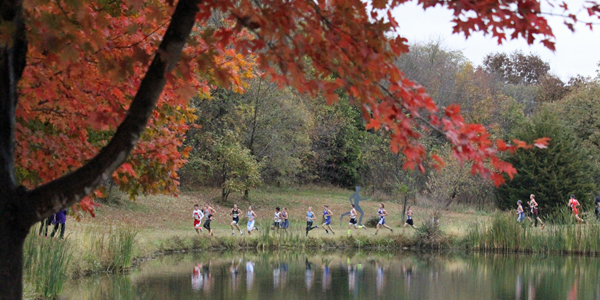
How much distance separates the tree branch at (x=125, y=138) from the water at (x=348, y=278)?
1017cm

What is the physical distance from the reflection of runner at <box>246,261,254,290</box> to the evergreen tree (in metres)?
17.5

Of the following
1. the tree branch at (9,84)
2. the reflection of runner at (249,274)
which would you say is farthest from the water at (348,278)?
the tree branch at (9,84)

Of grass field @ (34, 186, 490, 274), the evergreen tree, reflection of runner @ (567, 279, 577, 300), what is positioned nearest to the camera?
reflection of runner @ (567, 279, 577, 300)

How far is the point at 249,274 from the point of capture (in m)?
18.1

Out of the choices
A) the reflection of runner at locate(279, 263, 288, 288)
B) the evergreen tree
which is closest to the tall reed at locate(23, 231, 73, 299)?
the reflection of runner at locate(279, 263, 288, 288)

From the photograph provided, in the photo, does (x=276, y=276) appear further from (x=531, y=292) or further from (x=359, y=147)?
(x=359, y=147)

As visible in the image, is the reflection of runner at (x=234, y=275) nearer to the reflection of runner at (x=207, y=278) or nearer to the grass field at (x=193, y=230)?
the reflection of runner at (x=207, y=278)

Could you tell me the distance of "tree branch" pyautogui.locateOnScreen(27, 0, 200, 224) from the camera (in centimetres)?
348

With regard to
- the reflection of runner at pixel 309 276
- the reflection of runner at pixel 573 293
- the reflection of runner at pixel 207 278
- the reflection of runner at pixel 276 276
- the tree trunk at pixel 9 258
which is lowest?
the reflection of runner at pixel 207 278

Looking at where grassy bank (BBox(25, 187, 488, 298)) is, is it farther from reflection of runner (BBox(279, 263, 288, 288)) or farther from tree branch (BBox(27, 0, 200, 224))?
tree branch (BBox(27, 0, 200, 224))

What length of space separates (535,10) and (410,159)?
1101mm

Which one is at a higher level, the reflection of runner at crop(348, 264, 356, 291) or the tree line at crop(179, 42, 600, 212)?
the tree line at crop(179, 42, 600, 212)

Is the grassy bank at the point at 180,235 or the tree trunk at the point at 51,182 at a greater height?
the tree trunk at the point at 51,182

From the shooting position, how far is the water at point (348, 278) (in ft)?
49.8
